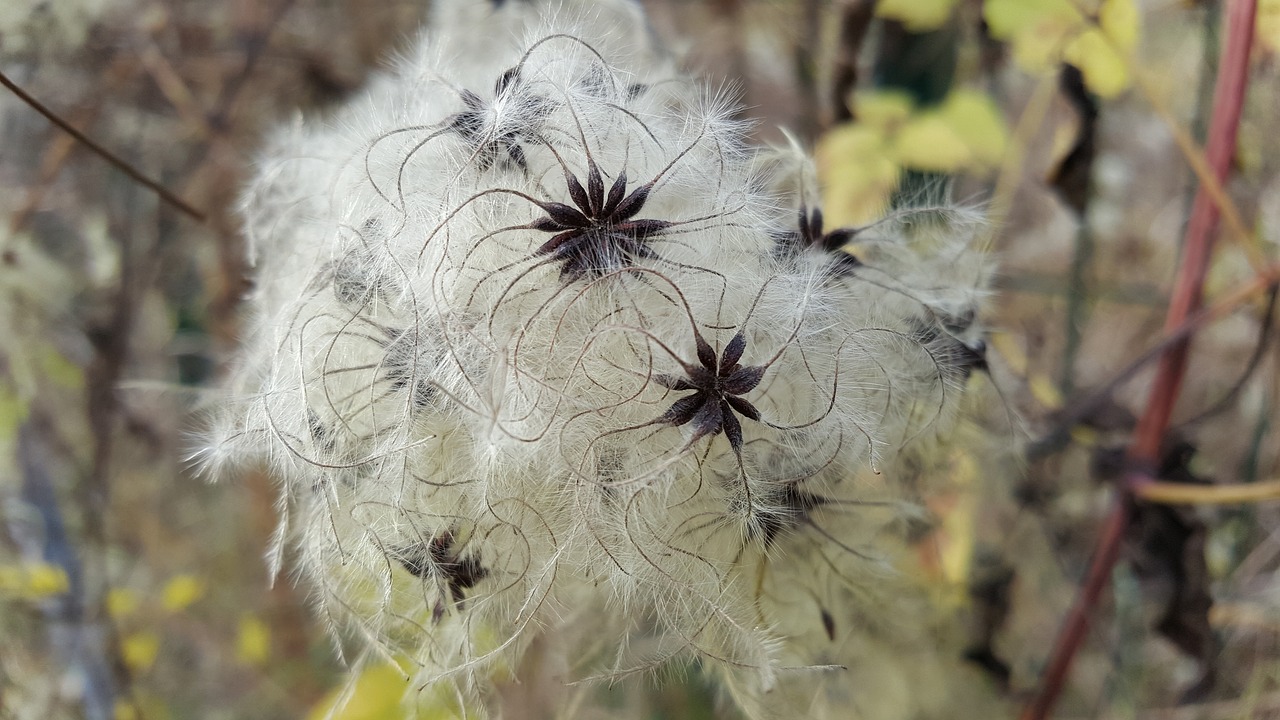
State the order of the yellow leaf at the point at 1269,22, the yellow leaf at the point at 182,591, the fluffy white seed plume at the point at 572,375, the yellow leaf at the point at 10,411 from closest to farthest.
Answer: the fluffy white seed plume at the point at 572,375 < the yellow leaf at the point at 1269,22 < the yellow leaf at the point at 10,411 < the yellow leaf at the point at 182,591

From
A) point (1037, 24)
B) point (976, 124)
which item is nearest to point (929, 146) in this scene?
point (976, 124)

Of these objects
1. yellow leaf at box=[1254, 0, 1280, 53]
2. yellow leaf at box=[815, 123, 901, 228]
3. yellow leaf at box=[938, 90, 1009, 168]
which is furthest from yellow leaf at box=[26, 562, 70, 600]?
yellow leaf at box=[1254, 0, 1280, 53]

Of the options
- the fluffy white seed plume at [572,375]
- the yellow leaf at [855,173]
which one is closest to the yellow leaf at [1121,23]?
the yellow leaf at [855,173]

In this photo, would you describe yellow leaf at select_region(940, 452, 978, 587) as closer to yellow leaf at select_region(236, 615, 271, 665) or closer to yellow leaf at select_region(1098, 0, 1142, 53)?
yellow leaf at select_region(1098, 0, 1142, 53)

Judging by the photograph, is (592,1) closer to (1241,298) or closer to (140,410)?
(1241,298)

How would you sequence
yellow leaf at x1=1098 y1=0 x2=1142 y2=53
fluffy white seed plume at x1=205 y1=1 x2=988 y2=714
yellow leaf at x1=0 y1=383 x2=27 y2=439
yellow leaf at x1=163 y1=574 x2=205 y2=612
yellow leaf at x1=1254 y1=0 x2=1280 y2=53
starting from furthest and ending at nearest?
yellow leaf at x1=163 y1=574 x2=205 y2=612 < yellow leaf at x1=0 y1=383 x2=27 y2=439 < yellow leaf at x1=1098 y1=0 x2=1142 y2=53 < yellow leaf at x1=1254 y1=0 x2=1280 y2=53 < fluffy white seed plume at x1=205 y1=1 x2=988 y2=714

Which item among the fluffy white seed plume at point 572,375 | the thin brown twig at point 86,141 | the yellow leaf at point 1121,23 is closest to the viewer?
the fluffy white seed plume at point 572,375

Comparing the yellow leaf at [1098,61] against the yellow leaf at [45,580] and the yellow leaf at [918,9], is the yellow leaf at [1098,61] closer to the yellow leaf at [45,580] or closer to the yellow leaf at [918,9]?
the yellow leaf at [918,9]

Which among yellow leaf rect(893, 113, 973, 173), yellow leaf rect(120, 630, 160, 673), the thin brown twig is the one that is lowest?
yellow leaf rect(120, 630, 160, 673)
